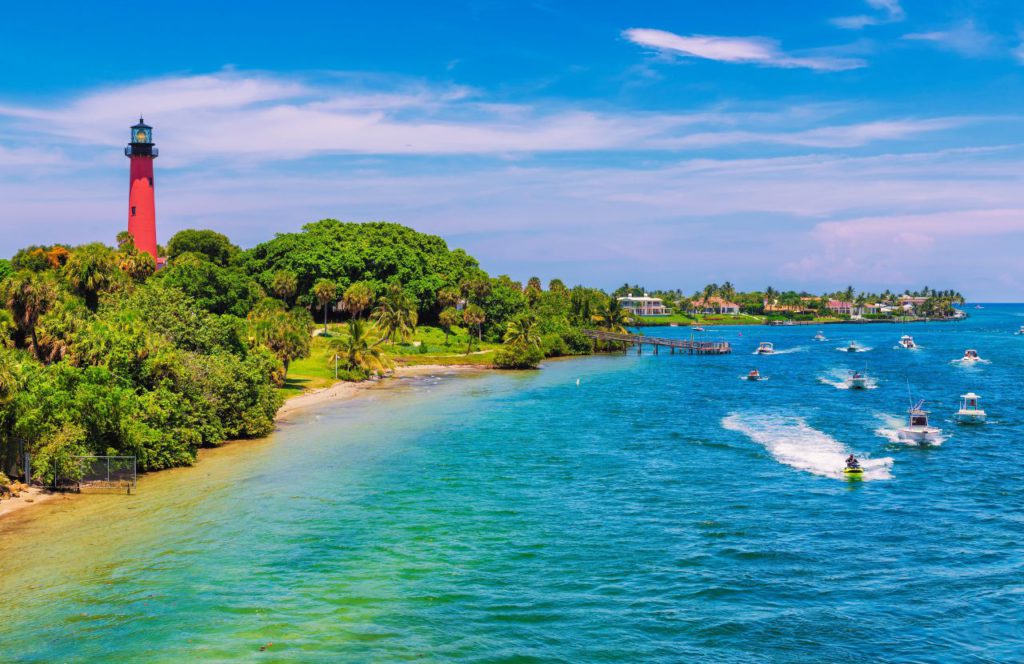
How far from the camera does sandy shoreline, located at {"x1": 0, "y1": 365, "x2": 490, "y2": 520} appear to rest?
40.4m

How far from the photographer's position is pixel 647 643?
87.6 feet

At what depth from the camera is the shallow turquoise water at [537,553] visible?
→ 87.8 ft

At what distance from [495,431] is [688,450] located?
Result: 655 inches

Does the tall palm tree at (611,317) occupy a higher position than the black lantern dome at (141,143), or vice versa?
the black lantern dome at (141,143)

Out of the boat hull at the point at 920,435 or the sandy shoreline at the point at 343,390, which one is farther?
the sandy shoreline at the point at 343,390

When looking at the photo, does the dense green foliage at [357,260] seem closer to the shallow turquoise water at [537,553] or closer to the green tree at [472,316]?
the green tree at [472,316]

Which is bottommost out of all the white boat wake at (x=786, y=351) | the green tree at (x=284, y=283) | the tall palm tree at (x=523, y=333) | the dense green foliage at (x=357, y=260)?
the white boat wake at (x=786, y=351)

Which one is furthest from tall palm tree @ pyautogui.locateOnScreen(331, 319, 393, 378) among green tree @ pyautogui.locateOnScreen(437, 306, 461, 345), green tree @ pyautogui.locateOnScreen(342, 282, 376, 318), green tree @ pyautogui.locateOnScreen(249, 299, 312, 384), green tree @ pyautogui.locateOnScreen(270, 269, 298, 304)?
green tree @ pyautogui.locateOnScreen(437, 306, 461, 345)

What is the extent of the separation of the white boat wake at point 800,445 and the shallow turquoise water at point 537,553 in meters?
0.40

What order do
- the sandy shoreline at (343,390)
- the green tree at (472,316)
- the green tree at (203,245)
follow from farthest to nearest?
1. the green tree at (203,245)
2. the green tree at (472,316)
3. the sandy shoreline at (343,390)

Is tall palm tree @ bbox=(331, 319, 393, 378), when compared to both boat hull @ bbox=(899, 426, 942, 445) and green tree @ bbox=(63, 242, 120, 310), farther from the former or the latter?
boat hull @ bbox=(899, 426, 942, 445)

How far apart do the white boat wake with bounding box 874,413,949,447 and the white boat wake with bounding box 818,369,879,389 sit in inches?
1076

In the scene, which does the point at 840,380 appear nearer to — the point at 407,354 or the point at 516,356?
the point at 516,356

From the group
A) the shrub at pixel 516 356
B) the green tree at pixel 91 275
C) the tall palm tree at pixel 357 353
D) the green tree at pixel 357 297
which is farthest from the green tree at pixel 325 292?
the green tree at pixel 91 275
